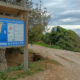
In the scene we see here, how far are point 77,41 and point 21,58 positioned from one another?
15.6m

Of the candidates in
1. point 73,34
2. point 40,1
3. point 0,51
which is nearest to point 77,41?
point 73,34

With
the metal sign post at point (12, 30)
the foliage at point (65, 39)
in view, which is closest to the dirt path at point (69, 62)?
the metal sign post at point (12, 30)

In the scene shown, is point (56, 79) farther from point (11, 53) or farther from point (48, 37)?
point (48, 37)

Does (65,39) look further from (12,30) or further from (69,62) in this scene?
(12,30)

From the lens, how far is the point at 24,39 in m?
5.85

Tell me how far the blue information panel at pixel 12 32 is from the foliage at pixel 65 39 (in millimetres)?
18147

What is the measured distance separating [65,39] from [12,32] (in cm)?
2022

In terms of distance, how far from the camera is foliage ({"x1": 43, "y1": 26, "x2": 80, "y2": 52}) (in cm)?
2375

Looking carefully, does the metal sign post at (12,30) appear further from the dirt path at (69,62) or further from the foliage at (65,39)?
the foliage at (65,39)

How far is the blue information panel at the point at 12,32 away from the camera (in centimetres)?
530

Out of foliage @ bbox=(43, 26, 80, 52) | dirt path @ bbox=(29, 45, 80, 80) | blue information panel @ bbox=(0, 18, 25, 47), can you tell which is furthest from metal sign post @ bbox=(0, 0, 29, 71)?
foliage @ bbox=(43, 26, 80, 52)

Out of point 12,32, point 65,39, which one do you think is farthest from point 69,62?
point 65,39

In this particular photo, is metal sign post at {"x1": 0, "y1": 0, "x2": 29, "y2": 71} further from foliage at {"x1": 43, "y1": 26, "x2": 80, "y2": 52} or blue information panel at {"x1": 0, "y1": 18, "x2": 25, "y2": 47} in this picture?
foliage at {"x1": 43, "y1": 26, "x2": 80, "y2": 52}

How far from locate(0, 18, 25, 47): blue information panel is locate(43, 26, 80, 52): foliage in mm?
18147
